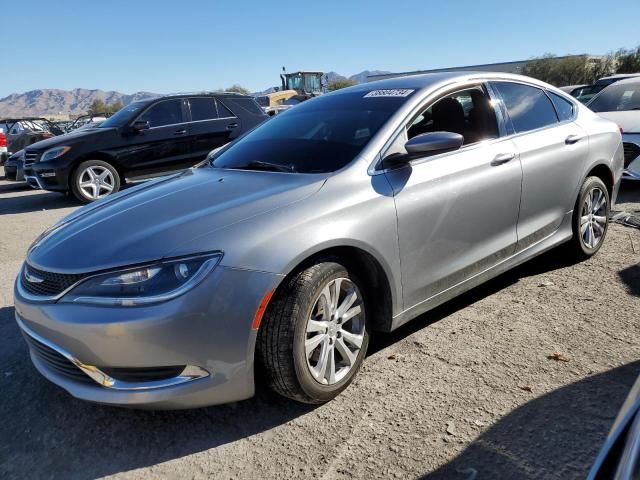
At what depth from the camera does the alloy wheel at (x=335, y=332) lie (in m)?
2.56

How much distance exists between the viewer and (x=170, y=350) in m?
2.21

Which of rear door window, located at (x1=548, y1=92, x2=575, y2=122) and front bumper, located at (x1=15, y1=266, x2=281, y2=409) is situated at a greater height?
rear door window, located at (x1=548, y1=92, x2=575, y2=122)

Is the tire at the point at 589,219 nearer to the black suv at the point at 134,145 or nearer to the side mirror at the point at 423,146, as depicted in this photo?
the side mirror at the point at 423,146

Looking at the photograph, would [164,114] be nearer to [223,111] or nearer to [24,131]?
[223,111]

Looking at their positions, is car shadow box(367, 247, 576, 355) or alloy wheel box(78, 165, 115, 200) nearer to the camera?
car shadow box(367, 247, 576, 355)

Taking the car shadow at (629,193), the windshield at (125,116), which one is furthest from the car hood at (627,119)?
the windshield at (125,116)

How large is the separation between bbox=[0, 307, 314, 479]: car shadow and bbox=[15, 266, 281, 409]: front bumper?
0.28 m

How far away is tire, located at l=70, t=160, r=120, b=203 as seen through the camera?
8.52m

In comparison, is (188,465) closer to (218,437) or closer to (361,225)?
(218,437)

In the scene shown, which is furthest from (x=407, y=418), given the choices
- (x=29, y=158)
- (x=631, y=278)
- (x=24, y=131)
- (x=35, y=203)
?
(x=24, y=131)

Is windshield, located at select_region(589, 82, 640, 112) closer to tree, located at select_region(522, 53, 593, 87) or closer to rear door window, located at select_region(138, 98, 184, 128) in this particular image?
rear door window, located at select_region(138, 98, 184, 128)

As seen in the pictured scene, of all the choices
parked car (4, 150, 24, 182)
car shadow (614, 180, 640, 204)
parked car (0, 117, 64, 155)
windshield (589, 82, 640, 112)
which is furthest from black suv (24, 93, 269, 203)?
car shadow (614, 180, 640, 204)

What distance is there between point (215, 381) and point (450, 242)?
162 cm

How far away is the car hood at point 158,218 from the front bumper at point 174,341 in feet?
0.69
